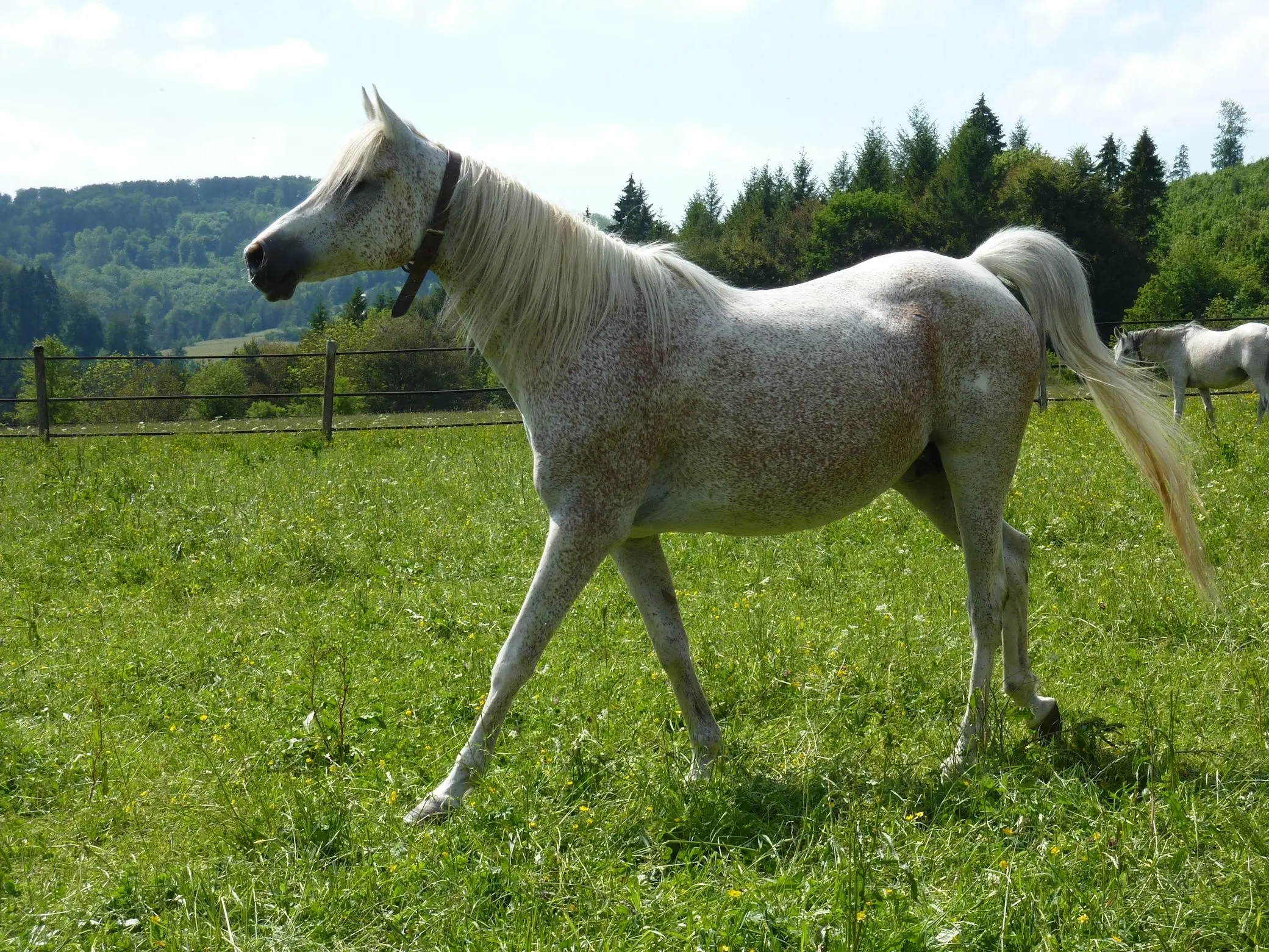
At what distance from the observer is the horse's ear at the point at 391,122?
11.0 feet

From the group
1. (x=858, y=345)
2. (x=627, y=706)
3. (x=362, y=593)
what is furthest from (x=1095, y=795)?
(x=362, y=593)

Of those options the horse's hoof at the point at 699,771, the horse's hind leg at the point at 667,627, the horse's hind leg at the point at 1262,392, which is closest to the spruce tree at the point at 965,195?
the horse's hind leg at the point at 1262,392

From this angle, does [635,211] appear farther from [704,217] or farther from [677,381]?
[677,381]

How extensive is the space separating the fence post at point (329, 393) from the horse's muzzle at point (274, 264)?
12.4 meters

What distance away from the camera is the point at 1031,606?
5.79 m

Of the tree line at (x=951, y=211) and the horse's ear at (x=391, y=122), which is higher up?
the tree line at (x=951, y=211)

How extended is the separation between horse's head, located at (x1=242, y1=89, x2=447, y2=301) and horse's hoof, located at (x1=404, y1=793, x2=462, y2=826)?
1786mm

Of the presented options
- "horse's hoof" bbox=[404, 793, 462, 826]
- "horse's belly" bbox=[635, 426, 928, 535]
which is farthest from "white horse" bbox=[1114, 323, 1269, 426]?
"horse's hoof" bbox=[404, 793, 462, 826]

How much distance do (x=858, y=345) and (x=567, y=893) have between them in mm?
2167

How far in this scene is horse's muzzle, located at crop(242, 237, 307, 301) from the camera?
10.7 ft

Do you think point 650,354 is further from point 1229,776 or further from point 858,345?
point 1229,776

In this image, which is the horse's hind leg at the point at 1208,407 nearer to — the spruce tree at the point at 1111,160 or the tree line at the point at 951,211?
the tree line at the point at 951,211

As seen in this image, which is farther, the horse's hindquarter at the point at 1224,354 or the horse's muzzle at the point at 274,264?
the horse's hindquarter at the point at 1224,354

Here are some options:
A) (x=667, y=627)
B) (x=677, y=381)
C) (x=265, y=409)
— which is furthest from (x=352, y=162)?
(x=265, y=409)
